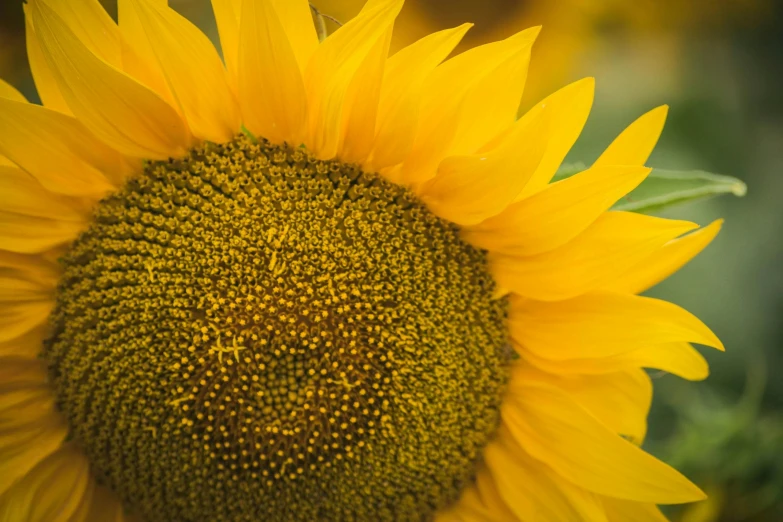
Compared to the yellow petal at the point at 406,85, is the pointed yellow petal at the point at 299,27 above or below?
above

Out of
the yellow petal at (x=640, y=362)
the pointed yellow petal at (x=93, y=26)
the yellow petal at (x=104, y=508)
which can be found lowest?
the yellow petal at (x=104, y=508)

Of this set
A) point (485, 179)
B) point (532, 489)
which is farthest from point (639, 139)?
point (532, 489)

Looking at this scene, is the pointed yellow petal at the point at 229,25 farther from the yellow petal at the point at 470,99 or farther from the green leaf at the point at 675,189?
the green leaf at the point at 675,189

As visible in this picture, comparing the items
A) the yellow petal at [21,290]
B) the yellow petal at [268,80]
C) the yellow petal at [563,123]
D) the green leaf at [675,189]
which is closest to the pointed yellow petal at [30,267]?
the yellow petal at [21,290]

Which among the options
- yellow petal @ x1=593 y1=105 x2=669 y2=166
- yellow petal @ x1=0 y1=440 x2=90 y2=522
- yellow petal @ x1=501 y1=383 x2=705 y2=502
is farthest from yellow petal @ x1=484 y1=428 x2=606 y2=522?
yellow petal @ x1=0 y1=440 x2=90 y2=522

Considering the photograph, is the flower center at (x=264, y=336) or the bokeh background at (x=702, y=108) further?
the bokeh background at (x=702, y=108)

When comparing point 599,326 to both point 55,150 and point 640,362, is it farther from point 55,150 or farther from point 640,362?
point 55,150

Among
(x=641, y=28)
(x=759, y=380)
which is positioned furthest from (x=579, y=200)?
(x=641, y=28)

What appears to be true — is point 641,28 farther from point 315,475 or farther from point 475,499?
point 315,475

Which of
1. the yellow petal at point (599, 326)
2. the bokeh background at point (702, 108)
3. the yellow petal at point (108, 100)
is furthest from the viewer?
the bokeh background at point (702, 108)

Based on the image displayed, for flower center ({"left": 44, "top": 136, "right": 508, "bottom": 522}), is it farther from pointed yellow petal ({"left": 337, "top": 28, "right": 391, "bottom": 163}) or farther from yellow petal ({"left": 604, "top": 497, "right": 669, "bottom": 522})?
yellow petal ({"left": 604, "top": 497, "right": 669, "bottom": 522})
